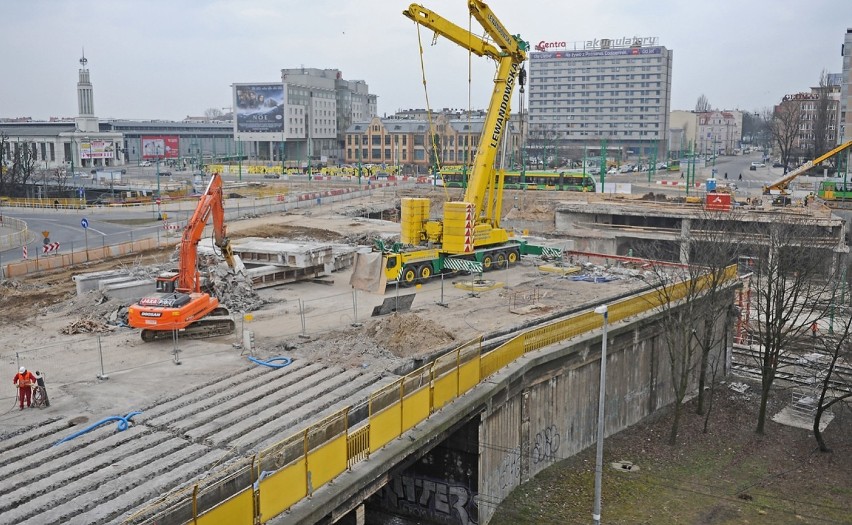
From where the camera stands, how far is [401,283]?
105 feet

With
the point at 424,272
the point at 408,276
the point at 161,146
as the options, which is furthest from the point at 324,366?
the point at 161,146

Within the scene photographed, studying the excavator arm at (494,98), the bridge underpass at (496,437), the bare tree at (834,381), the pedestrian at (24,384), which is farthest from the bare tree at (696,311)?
the pedestrian at (24,384)

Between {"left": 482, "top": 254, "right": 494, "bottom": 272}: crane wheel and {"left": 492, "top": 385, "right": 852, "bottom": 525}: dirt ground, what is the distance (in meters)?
11.2

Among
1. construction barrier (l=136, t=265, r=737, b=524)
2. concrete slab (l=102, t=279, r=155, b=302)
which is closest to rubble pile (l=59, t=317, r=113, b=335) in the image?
concrete slab (l=102, t=279, r=155, b=302)

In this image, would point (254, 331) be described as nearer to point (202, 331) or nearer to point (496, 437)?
point (202, 331)

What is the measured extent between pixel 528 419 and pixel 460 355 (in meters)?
4.07

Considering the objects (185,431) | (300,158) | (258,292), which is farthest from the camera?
(300,158)

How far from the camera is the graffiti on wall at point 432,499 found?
1880 centimetres

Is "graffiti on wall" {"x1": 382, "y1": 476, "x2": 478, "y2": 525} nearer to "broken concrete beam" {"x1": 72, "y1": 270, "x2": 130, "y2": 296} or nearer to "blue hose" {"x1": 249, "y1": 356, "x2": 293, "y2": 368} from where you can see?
"blue hose" {"x1": 249, "y1": 356, "x2": 293, "y2": 368}

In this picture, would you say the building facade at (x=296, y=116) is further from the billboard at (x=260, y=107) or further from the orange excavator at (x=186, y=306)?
the orange excavator at (x=186, y=306)

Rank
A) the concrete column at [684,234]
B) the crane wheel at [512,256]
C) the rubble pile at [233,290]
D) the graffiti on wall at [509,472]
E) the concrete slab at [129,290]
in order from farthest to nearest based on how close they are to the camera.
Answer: the concrete column at [684,234] < the crane wheel at [512,256] < the rubble pile at [233,290] < the concrete slab at [129,290] < the graffiti on wall at [509,472]

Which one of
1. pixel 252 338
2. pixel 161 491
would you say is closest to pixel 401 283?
pixel 252 338

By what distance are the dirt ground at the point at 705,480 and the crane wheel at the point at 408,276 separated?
431 inches

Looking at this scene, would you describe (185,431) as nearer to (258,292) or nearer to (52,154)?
(258,292)
